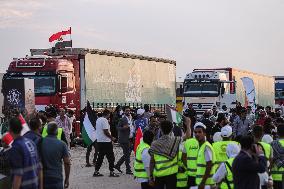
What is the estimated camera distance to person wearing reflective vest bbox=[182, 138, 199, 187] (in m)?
13.1

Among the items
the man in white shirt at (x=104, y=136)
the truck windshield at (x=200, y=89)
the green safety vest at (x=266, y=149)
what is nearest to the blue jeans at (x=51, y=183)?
the green safety vest at (x=266, y=149)

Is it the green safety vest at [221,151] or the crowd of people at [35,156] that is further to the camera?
the green safety vest at [221,151]

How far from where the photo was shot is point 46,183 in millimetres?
12000

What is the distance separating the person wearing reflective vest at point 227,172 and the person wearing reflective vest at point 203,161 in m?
0.37

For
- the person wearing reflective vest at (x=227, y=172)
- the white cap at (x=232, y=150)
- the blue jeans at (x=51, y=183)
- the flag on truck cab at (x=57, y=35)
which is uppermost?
the flag on truck cab at (x=57, y=35)

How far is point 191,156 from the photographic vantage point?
13.1 metres

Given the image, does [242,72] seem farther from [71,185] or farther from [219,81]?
[71,185]

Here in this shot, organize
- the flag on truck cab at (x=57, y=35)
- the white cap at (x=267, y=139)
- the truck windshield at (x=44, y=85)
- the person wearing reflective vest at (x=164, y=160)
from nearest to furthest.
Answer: the person wearing reflective vest at (x=164, y=160) → the white cap at (x=267, y=139) → the truck windshield at (x=44, y=85) → the flag on truck cab at (x=57, y=35)

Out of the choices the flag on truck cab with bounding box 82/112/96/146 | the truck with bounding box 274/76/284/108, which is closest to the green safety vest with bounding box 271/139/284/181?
the flag on truck cab with bounding box 82/112/96/146

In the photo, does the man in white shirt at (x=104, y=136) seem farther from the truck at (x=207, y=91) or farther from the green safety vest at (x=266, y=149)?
the truck at (x=207, y=91)

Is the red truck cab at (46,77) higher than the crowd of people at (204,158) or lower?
higher

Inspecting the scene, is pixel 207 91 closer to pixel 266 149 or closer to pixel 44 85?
pixel 44 85

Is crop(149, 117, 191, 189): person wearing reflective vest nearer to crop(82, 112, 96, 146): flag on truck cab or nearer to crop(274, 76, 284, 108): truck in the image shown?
crop(82, 112, 96, 146): flag on truck cab

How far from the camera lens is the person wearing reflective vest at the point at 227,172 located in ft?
37.7
